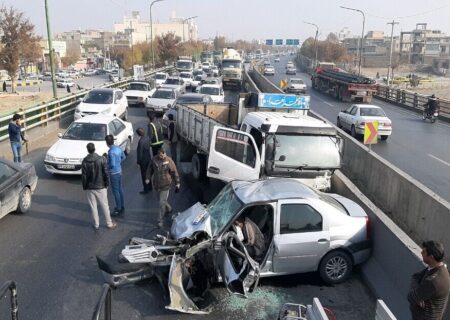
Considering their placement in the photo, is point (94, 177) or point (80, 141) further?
point (80, 141)

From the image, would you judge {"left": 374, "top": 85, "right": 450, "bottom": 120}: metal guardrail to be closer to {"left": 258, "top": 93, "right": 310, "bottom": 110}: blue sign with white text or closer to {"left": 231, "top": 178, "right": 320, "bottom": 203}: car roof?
{"left": 258, "top": 93, "right": 310, "bottom": 110}: blue sign with white text

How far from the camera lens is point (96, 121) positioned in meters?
14.2

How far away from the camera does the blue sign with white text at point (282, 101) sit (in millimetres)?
13891

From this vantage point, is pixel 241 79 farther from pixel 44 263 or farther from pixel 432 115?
pixel 44 263

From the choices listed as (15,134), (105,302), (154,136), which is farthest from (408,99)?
(105,302)

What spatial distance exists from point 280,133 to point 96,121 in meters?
6.46

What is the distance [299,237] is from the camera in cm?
711

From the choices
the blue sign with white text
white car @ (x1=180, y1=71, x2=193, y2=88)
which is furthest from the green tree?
the blue sign with white text

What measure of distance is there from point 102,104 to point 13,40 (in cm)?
3405

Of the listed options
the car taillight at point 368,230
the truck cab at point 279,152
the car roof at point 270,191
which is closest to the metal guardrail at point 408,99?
the truck cab at point 279,152

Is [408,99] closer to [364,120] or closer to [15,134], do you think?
[364,120]

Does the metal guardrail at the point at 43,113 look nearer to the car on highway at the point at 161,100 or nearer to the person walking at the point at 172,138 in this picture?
the car on highway at the point at 161,100

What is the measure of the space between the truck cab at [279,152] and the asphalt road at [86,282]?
1.97 metres

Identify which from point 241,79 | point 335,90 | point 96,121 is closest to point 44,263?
point 96,121
